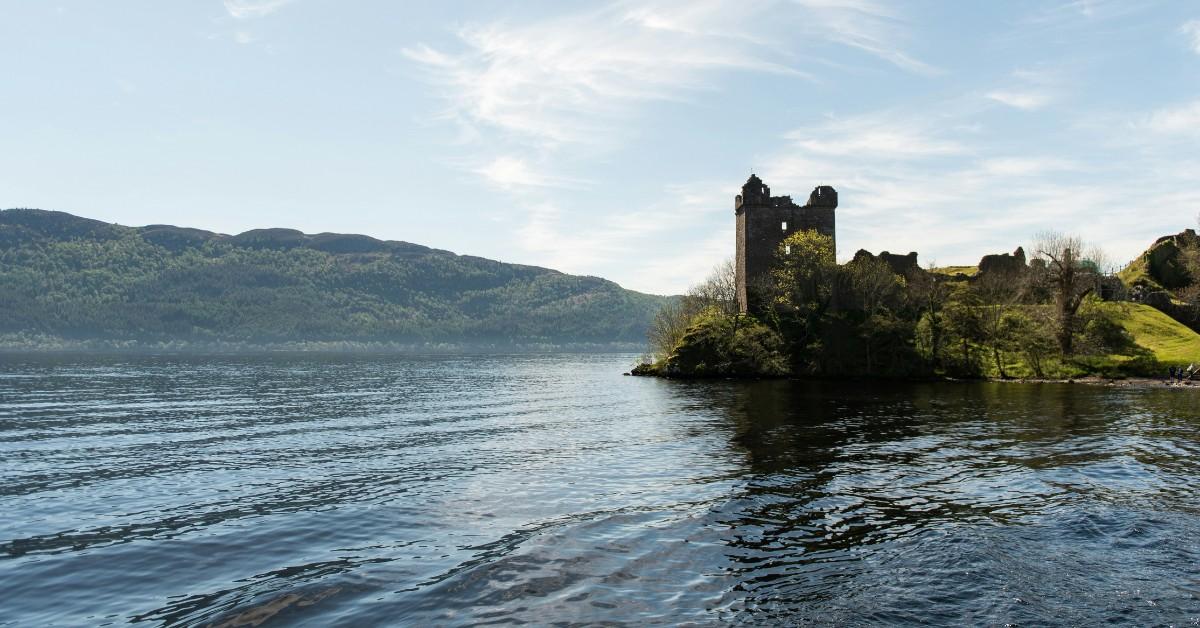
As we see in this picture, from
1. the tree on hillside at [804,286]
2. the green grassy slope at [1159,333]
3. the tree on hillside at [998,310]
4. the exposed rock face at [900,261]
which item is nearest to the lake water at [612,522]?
the green grassy slope at [1159,333]

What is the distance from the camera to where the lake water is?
13.3 metres

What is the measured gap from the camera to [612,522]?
1916cm

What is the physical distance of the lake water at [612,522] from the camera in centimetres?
1327

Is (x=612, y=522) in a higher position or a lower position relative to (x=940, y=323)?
lower

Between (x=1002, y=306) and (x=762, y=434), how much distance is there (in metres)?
58.9

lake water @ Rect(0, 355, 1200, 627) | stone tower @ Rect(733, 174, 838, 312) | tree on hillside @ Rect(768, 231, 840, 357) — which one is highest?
stone tower @ Rect(733, 174, 838, 312)

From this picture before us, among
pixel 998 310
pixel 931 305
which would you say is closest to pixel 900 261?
pixel 931 305

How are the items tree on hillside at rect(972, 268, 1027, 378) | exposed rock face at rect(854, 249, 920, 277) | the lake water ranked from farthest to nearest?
exposed rock face at rect(854, 249, 920, 277) < tree on hillside at rect(972, 268, 1027, 378) < the lake water

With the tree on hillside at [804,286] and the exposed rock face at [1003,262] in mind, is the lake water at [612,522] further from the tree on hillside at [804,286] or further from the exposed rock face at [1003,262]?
the exposed rock face at [1003,262]

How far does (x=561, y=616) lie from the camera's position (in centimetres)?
1270

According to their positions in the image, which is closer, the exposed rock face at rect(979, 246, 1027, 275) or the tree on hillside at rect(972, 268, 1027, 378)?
the tree on hillside at rect(972, 268, 1027, 378)

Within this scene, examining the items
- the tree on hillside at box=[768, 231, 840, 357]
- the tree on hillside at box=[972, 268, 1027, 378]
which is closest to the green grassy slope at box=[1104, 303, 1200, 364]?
the tree on hillside at box=[972, 268, 1027, 378]

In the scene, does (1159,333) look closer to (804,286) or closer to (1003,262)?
(1003,262)

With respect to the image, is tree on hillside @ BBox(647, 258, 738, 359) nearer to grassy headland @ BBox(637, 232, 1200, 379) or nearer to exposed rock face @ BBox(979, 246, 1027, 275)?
grassy headland @ BBox(637, 232, 1200, 379)
